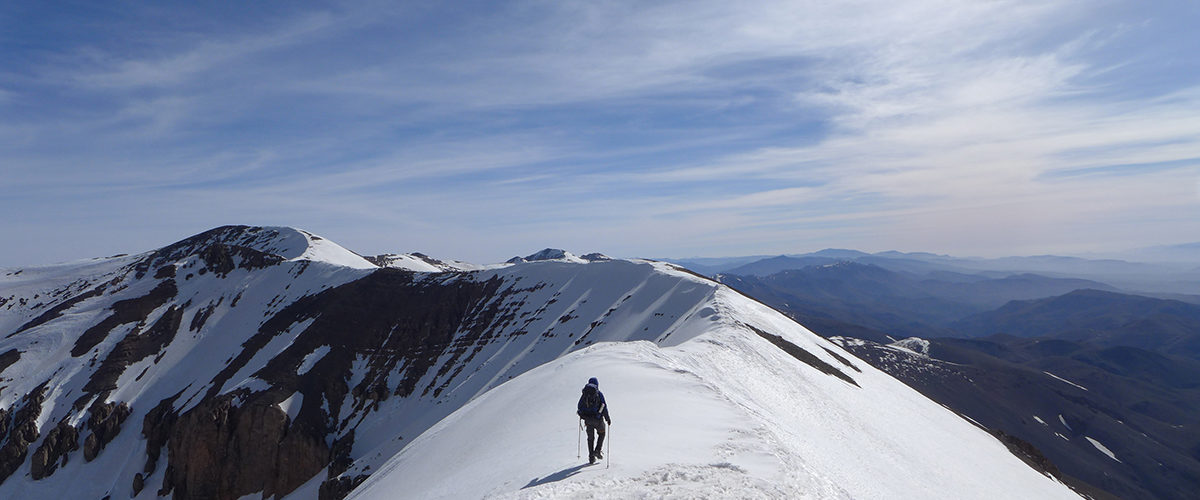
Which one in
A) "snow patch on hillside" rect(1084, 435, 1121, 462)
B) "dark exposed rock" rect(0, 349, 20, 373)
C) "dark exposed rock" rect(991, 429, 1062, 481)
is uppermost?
Result: "dark exposed rock" rect(0, 349, 20, 373)

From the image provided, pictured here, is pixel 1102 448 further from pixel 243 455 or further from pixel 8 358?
pixel 8 358

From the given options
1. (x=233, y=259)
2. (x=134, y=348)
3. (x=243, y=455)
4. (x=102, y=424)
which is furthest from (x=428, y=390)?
(x=233, y=259)

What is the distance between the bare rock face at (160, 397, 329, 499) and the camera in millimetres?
56625

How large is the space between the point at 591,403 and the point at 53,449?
8791 cm

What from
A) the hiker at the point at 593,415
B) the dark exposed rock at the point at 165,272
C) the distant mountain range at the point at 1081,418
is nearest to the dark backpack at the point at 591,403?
the hiker at the point at 593,415

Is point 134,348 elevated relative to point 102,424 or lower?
elevated

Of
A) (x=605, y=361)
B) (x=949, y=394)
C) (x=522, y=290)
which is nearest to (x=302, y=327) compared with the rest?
(x=522, y=290)

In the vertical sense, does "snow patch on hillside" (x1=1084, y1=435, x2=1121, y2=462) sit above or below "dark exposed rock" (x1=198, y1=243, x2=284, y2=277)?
below

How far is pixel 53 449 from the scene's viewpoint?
65.3 meters

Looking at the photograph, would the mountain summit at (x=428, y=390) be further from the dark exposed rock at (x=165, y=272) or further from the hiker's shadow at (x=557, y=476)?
the dark exposed rock at (x=165, y=272)

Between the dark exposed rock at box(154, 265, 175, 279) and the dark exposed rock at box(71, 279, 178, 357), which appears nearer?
the dark exposed rock at box(71, 279, 178, 357)

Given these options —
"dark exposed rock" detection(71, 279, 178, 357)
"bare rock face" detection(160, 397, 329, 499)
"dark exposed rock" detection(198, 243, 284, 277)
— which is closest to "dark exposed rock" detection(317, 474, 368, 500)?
"bare rock face" detection(160, 397, 329, 499)

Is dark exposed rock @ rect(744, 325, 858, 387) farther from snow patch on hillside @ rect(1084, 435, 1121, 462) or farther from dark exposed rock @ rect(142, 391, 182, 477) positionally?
snow patch on hillside @ rect(1084, 435, 1121, 462)

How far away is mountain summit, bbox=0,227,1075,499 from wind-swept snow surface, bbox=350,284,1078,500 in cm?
12
